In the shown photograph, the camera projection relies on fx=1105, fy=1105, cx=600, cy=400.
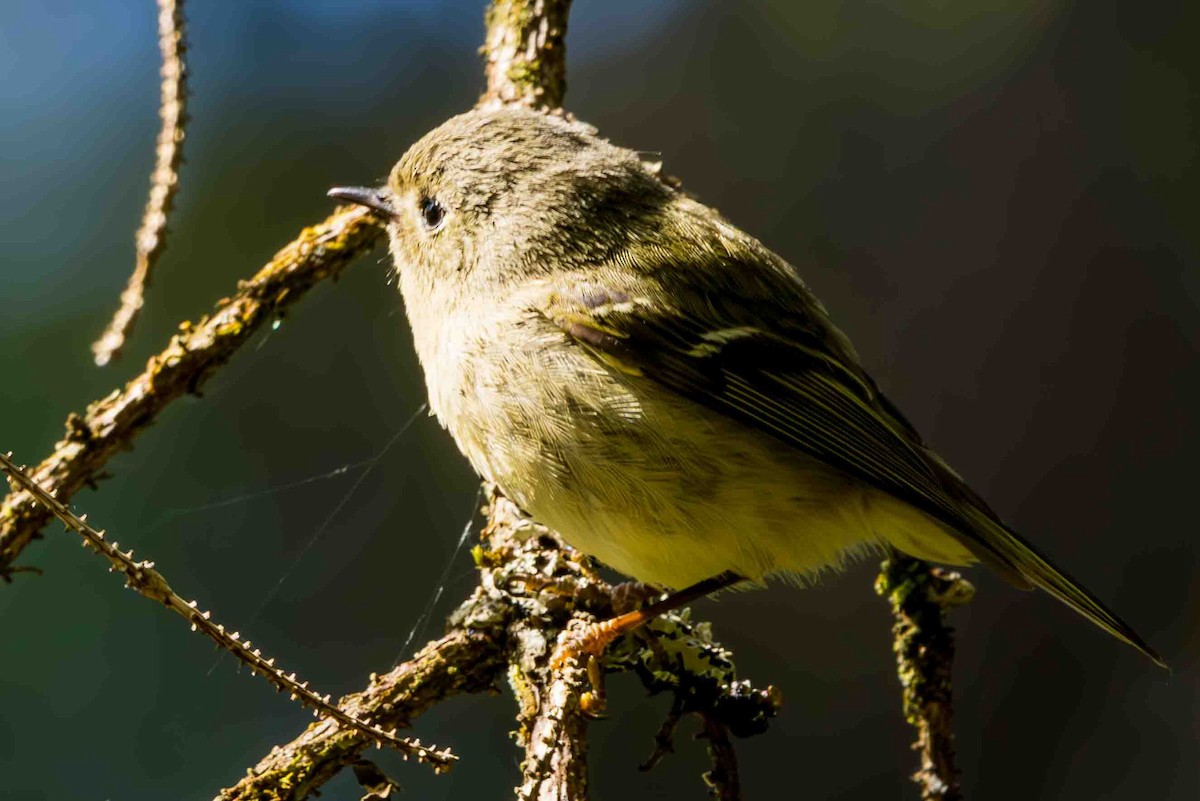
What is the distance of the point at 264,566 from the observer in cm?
382

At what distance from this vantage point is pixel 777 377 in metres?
2.22

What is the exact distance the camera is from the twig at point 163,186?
2.10 m

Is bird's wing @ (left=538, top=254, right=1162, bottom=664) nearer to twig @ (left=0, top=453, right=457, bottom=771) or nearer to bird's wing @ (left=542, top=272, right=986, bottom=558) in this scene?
bird's wing @ (left=542, top=272, right=986, bottom=558)

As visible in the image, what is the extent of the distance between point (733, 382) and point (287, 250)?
39.5 inches

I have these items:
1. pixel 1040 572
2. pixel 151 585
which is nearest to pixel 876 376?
pixel 1040 572

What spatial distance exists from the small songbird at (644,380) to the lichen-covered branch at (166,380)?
0.18 m

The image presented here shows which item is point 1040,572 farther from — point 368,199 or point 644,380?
point 368,199

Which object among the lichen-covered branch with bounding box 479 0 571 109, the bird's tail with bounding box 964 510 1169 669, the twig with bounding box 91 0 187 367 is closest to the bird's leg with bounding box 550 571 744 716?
the bird's tail with bounding box 964 510 1169 669

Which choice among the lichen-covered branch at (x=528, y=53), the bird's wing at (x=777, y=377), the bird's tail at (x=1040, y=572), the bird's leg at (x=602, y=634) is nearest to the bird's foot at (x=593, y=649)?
the bird's leg at (x=602, y=634)

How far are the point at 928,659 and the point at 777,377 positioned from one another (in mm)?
619

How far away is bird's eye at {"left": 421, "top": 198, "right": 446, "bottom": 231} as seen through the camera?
7.95 feet

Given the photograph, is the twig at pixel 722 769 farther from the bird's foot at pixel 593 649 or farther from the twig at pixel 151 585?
the twig at pixel 151 585

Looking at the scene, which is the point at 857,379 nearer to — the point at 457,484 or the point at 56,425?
the point at 457,484

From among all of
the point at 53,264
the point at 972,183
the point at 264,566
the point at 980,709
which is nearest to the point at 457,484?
the point at 264,566
